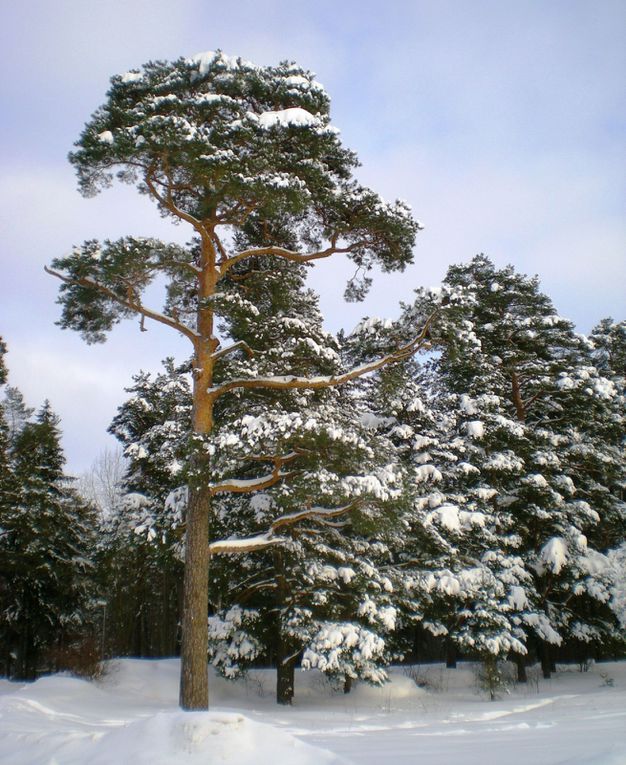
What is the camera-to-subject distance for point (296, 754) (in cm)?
545

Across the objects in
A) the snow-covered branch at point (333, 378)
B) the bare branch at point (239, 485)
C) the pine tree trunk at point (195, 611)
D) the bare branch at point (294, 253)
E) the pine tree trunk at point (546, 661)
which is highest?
the bare branch at point (294, 253)

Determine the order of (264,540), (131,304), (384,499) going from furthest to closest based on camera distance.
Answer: (384,499) → (264,540) → (131,304)

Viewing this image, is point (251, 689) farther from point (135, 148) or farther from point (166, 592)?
point (135, 148)

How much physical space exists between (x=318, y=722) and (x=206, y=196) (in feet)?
37.3

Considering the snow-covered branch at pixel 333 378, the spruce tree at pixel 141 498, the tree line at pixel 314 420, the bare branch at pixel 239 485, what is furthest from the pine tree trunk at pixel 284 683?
the snow-covered branch at pixel 333 378

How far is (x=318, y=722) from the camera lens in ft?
43.8

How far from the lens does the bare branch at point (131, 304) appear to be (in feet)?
39.7

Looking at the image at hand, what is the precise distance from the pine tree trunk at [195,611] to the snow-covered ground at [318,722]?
1677 millimetres

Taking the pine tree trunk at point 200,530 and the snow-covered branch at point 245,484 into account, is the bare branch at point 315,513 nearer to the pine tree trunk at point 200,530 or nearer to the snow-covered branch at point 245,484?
the snow-covered branch at point 245,484

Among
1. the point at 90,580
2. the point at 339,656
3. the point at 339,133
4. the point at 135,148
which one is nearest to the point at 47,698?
the point at 339,656

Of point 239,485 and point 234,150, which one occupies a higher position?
point 234,150

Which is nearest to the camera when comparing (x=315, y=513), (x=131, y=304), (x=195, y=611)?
(x=195, y=611)

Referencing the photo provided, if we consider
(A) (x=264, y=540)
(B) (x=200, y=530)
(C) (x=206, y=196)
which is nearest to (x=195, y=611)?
(B) (x=200, y=530)

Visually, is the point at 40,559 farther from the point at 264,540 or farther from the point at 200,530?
the point at 200,530
